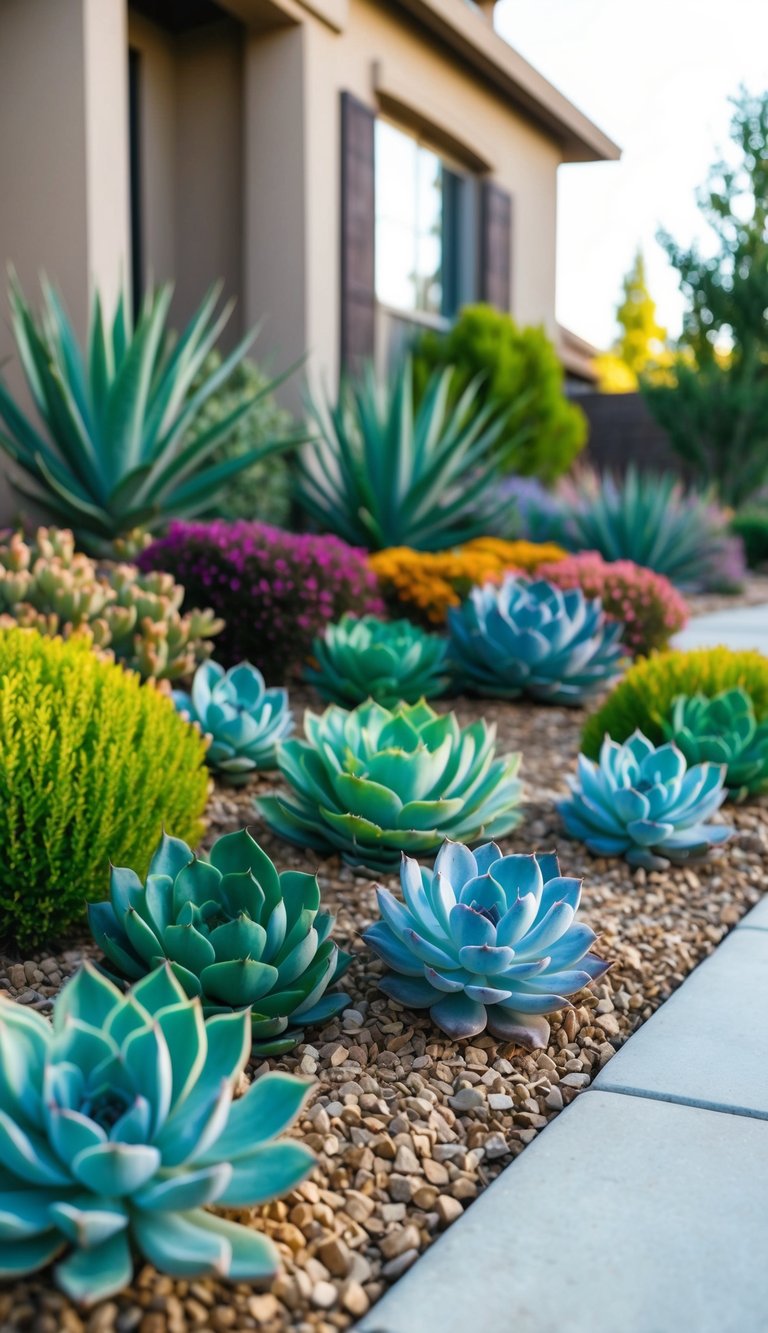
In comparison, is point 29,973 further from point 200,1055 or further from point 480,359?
point 480,359

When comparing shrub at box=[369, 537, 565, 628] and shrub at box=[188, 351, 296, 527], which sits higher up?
shrub at box=[188, 351, 296, 527]

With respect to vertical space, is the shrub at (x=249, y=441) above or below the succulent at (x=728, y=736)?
above

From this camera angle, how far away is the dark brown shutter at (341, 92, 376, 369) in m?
9.82

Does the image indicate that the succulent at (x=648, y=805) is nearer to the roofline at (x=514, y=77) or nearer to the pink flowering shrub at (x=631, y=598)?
the pink flowering shrub at (x=631, y=598)

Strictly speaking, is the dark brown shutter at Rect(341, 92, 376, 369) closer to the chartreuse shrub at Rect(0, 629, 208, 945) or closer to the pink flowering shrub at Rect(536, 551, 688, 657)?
the pink flowering shrub at Rect(536, 551, 688, 657)

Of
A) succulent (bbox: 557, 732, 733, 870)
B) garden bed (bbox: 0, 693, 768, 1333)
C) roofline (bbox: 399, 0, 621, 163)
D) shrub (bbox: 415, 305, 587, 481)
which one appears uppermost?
roofline (bbox: 399, 0, 621, 163)

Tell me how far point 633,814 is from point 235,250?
7984 mm

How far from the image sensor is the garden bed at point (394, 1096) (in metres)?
1.54

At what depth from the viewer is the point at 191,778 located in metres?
3.04

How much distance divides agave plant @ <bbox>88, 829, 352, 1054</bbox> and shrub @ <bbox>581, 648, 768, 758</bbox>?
203 centimetres

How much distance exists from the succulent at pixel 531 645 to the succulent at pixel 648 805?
159cm

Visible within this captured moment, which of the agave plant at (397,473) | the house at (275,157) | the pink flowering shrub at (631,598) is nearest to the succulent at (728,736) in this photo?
the pink flowering shrub at (631,598)

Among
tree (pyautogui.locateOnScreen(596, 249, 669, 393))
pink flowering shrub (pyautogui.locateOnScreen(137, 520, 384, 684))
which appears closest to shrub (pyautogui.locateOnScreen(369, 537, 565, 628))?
pink flowering shrub (pyautogui.locateOnScreen(137, 520, 384, 684))

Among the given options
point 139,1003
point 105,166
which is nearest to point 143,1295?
point 139,1003
